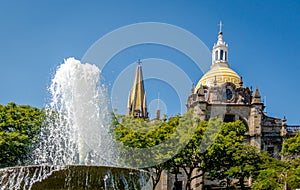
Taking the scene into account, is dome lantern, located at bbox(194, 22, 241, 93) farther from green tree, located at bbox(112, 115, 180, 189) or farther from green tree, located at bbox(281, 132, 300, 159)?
green tree, located at bbox(112, 115, 180, 189)

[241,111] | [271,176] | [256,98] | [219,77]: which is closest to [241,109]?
[241,111]

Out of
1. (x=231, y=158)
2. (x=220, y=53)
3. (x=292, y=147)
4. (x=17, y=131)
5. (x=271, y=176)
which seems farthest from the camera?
(x=220, y=53)

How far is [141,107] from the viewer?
57.5 m

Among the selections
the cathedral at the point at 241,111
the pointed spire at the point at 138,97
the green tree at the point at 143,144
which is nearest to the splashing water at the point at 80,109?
the green tree at the point at 143,144

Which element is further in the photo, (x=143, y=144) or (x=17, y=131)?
(x=143, y=144)

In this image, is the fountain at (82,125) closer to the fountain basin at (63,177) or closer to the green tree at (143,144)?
the fountain basin at (63,177)

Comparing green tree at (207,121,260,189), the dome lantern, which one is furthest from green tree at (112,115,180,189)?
the dome lantern

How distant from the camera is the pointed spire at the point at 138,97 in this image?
57.3 metres

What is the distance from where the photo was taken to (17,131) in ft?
96.3

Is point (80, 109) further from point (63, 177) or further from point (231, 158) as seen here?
point (231, 158)

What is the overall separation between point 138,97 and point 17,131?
98.6 ft

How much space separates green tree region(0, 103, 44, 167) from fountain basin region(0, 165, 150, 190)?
14.2 m

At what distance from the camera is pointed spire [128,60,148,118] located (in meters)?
57.3

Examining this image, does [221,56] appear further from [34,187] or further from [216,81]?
[34,187]
